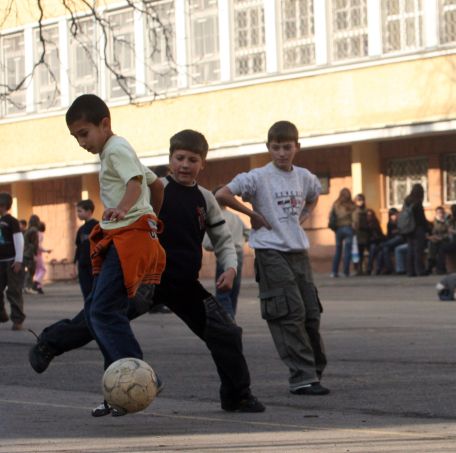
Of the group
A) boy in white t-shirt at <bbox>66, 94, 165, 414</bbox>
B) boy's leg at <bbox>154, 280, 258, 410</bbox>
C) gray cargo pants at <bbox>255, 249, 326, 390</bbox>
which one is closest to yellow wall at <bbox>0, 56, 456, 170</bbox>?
gray cargo pants at <bbox>255, 249, 326, 390</bbox>

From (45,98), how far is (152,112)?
15.2ft

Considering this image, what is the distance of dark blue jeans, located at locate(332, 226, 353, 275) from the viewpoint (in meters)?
33.3

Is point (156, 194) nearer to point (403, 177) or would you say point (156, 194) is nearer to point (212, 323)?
point (212, 323)

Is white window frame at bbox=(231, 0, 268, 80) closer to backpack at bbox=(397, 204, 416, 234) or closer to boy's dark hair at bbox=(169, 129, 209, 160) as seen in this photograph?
backpack at bbox=(397, 204, 416, 234)

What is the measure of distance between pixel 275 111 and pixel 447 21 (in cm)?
511

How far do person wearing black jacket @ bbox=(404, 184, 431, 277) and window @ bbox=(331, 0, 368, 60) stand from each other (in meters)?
4.94

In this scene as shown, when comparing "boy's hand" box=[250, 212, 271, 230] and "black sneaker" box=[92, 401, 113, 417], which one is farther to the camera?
"boy's hand" box=[250, 212, 271, 230]

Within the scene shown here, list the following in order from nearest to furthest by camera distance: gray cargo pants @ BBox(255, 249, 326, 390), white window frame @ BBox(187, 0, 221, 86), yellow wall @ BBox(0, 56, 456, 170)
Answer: gray cargo pants @ BBox(255, 249, 326, 390) < yellow wall @ BBox(0, 56, 456, 170) < white window frame @ BBox(187, 0, 221, 86)

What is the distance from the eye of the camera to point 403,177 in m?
35.1

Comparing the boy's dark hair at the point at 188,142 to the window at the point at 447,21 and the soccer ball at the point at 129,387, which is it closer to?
the soccer ball at the point at 129,387

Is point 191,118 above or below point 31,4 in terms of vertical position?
below

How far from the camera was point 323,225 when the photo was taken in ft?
120

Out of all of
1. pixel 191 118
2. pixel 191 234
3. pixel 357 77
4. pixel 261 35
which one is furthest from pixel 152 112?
pixel 191 234

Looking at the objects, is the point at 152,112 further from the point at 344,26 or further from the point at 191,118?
the point at 344,26
